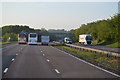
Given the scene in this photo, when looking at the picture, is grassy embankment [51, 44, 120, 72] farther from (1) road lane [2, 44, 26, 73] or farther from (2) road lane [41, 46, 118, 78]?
(1) road lane [2, 44, 26, 73]

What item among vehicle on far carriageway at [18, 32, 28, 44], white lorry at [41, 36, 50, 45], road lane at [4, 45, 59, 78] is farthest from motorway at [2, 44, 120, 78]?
vehicle on far carriageway at [18, 32, 28, 44]

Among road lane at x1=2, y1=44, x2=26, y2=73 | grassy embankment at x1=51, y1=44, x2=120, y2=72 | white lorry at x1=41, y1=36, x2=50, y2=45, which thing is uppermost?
white lorry at x1=41, y1=36, x2=50, y2=45

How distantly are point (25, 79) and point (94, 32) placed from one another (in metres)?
97.3

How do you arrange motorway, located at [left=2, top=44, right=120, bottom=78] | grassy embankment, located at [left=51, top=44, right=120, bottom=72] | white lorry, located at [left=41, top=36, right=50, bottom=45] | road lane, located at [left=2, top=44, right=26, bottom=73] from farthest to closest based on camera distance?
white lorry, located at [left=41, top=36, right=50, bottom=45], road lane, located at [left=2, top=44, right=26, bottom=73], grassy embankment, located at [left=51, top=44, right=120, bottom=72], motorway, located at [left=2, top=44, right=120, bottom=78]

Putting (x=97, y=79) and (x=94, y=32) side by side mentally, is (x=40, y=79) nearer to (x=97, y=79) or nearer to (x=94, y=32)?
(x=97, y=79)

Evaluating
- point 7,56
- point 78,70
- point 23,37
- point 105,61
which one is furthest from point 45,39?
point 78,70

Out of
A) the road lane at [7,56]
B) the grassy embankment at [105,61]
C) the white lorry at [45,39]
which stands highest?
the white lorry at [45,39]

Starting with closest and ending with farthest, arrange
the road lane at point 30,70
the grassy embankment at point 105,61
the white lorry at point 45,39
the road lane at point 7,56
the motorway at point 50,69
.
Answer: the road lane at point 30,70 → the motorway at point 50,69 → the grassy embankment at point 105,61 → the road lane at point 7,56 → the white lorry at point 45,39

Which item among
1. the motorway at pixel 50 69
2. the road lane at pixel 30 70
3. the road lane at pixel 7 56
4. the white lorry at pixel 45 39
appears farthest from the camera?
the white lorry at pixel 45 39

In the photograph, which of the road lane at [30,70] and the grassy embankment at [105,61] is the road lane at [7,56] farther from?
the grassy embankment at [105,61]

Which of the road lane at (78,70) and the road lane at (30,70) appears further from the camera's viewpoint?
the road lane at (78,70)

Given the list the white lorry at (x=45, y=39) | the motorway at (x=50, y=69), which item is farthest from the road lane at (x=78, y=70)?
the white lorry at (x=45, y=39)

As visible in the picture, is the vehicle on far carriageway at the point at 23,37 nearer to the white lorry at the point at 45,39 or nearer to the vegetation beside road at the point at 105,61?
the white lorry at the point at 45,39

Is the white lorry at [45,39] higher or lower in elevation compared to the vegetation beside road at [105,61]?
higher
